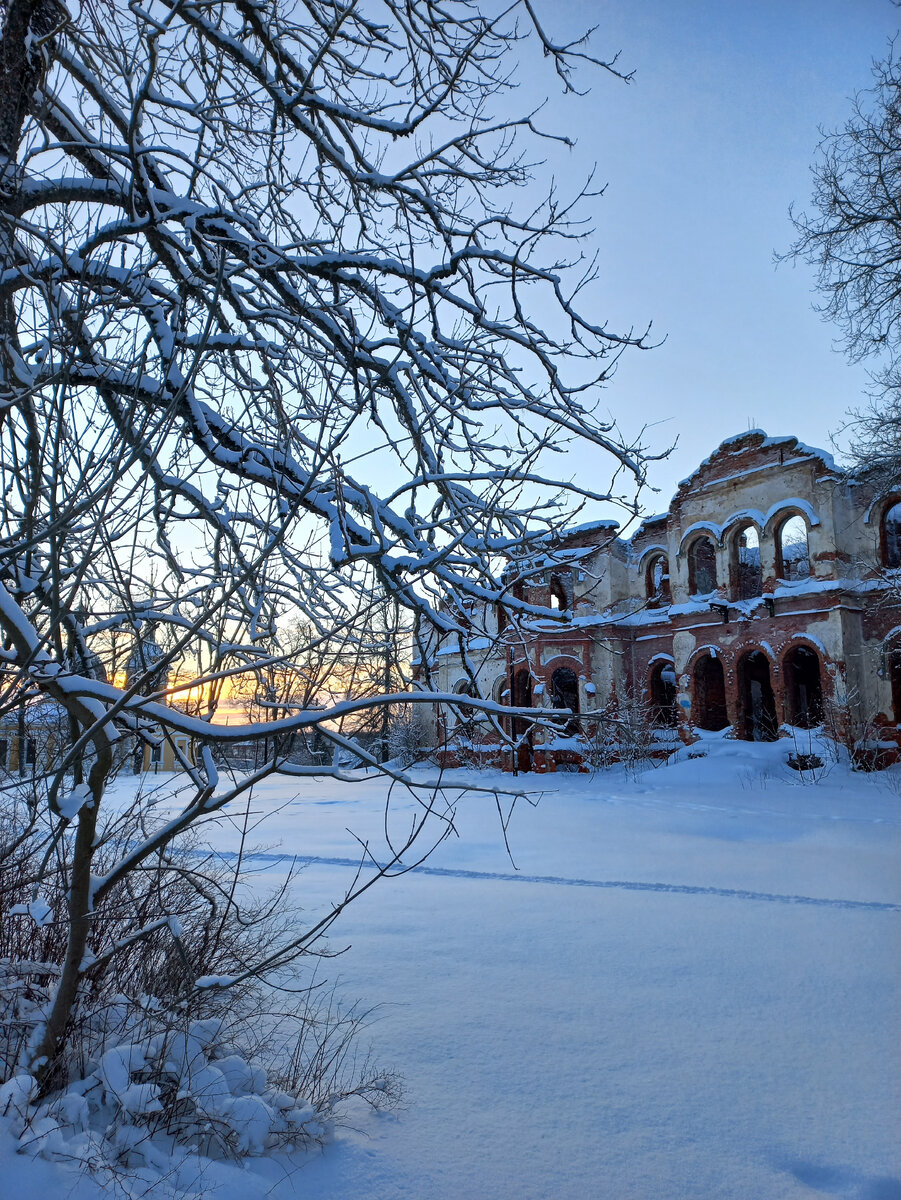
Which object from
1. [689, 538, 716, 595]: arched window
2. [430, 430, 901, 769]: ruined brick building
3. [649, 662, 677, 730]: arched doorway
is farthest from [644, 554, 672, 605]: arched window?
[649, 662, 677, 730]: arched doorway

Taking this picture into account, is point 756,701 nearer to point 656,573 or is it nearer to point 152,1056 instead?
point 656,573

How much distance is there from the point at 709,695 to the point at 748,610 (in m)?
2.71

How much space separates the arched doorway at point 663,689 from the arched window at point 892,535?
6.27m

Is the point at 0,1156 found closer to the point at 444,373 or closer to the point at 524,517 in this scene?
the point at 524,517

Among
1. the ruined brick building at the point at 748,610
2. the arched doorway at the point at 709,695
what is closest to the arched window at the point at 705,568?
the ruined brick building at the point at 748,610

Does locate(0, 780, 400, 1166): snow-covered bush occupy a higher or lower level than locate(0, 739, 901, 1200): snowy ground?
higher

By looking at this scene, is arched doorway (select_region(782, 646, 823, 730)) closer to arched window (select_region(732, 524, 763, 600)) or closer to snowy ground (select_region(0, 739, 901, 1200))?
arched window (select_region(732, 524, 763, 600))

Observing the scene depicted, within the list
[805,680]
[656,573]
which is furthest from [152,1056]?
[805,680]

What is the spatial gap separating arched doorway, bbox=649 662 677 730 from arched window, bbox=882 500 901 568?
6267 millimetres

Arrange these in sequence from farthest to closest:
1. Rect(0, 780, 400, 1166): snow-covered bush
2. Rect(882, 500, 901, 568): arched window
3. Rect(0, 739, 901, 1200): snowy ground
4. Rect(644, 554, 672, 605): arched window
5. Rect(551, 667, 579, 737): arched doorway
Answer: Rect(551, 667, 579, 737): arched doorway
Rect(644, 554, 672, 605): arched window
Rect(882, 500, 901, 568): arched window
Rect(0, 739, 901, 1200): snowy ground
Rect(0, 780, 400, 1166): snow-covered bush

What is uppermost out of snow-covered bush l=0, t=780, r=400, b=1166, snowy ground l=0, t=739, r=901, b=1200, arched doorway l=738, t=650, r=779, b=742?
arched doorway l=738, t=650, r=779, b=742

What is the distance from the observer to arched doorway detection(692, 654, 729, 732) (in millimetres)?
18625

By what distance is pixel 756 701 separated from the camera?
820 inches

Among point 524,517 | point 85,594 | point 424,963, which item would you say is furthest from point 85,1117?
point 524,517
